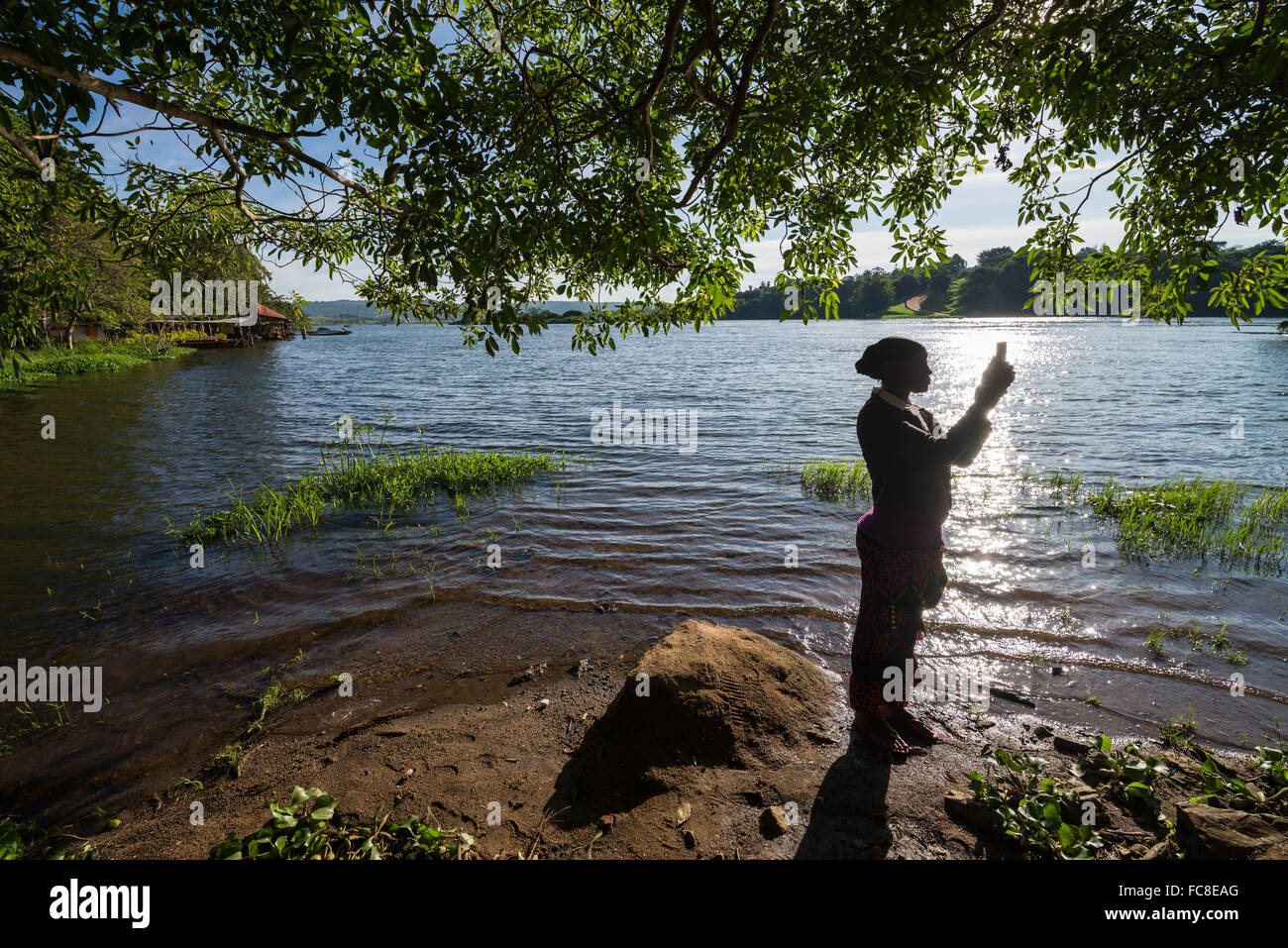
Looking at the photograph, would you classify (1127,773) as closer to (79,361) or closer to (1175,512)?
(1175,512)

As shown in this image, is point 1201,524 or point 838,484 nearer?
point 1201,524

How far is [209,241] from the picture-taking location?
25.9ft

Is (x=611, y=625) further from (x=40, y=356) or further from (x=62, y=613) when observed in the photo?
(x=40, y=356)

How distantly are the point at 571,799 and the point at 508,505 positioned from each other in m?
9.04

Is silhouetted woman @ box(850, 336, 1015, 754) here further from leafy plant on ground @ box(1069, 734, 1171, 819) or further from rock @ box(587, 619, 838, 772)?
leafy plant on ground @ box(1069, 734, 1171, 819)

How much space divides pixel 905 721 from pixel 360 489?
40.2ft

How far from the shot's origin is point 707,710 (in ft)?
14.5

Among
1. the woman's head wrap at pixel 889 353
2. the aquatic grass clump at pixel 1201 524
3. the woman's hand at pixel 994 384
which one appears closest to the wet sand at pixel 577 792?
the woman's hand at pixel 994 384

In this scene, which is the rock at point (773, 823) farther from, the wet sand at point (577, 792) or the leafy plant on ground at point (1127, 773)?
the leafy plant on ground at point (1127, 773)

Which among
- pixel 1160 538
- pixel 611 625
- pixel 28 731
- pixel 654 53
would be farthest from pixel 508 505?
pixel 1160 538

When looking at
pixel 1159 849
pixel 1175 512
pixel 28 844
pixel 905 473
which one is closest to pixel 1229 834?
pixel 1159 849

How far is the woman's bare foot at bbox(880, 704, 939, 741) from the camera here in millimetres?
4707

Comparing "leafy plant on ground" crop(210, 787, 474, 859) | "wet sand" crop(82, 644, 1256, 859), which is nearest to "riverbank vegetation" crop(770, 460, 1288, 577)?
"wet sand" crop(82, 644, 1256, 859)

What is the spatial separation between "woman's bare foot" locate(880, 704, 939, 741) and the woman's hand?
8.75 ft
